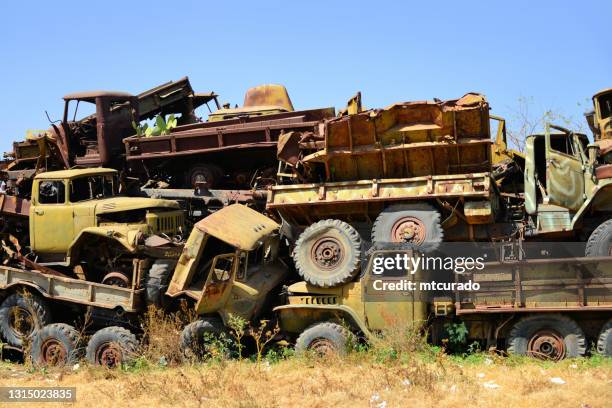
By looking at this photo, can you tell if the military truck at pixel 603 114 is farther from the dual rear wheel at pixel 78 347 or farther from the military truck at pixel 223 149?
the dual rear wheel at pixel 78 347

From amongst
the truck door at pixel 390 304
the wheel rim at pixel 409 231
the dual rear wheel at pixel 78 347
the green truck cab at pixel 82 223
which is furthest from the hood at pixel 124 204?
the wheel rim at pixel 409 231

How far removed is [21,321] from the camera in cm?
1167

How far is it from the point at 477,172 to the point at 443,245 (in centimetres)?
134

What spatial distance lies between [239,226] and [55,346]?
3.57 metres

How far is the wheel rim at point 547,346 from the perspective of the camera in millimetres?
9648

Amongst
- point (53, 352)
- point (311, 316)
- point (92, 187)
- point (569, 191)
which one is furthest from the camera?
point (92, 187)

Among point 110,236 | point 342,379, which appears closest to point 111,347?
point 110,236

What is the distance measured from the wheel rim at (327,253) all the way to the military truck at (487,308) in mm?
397

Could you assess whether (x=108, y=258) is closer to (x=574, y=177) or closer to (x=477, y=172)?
(x=477, y=172)

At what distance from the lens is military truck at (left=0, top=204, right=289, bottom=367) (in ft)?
35.1

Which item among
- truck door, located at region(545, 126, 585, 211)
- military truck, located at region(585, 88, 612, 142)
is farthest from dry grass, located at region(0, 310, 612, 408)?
military truck, located at region(585, 88, 612, 142)

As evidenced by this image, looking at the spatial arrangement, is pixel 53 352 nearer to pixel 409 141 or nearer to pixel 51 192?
pixel 51 192

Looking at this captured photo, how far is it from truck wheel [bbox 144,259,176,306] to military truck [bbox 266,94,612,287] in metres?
2.04

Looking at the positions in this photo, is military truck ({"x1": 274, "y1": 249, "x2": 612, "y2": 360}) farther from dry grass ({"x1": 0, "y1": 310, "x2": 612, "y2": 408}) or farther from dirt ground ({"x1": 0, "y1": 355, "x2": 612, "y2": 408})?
dirt ground ({"x1": 0, "y1": 355, "x2": 612, "y2": 408})
